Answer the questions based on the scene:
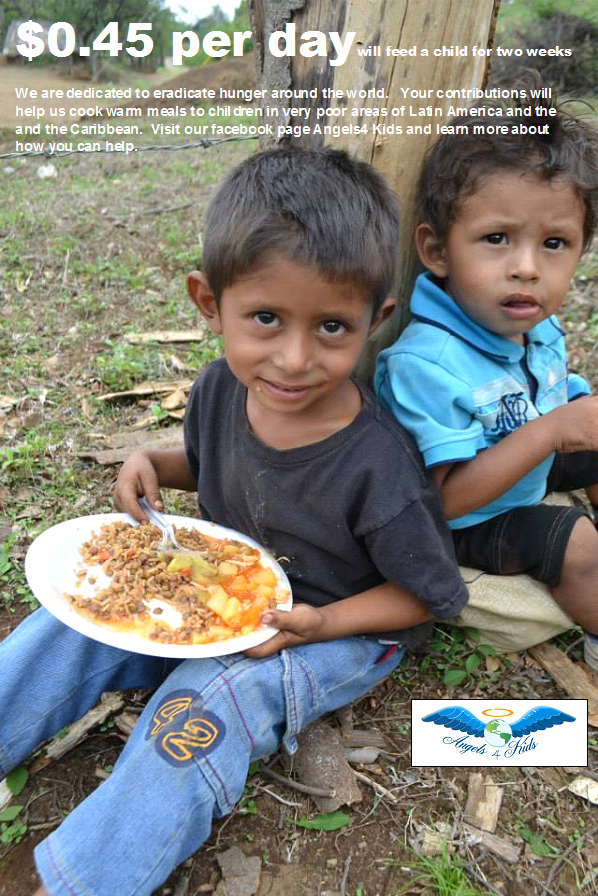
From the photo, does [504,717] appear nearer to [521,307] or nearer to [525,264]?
[521,307]

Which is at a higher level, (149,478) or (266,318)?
(266,318)

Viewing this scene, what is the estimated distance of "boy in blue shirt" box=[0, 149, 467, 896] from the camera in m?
1.85

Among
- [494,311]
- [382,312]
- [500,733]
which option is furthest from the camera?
[500,733]

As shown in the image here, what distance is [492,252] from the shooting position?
222 cm

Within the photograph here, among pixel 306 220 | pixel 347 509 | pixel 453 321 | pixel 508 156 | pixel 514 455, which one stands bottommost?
pixel 347 509

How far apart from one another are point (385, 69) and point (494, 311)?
768 mm

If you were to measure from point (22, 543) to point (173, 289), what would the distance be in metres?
2.63

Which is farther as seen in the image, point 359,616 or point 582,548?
point 582,548

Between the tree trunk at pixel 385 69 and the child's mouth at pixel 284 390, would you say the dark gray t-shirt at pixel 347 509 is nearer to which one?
the child's mouth at pixel 284 390

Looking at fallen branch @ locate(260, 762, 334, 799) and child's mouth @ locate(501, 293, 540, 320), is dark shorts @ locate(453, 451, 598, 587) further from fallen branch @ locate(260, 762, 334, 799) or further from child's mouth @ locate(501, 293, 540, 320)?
fallen branch @ locate(260, 762, 334, 799)

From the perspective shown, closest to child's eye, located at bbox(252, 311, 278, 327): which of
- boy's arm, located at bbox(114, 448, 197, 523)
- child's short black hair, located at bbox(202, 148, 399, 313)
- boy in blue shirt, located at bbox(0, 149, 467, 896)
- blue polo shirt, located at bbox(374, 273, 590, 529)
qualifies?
boy in blue shirt, located at bbox(0, 149, 467, 896)

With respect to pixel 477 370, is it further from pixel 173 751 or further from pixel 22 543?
pixel 22 543

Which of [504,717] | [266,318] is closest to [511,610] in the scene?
[504,717]

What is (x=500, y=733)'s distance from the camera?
7.80 ft
